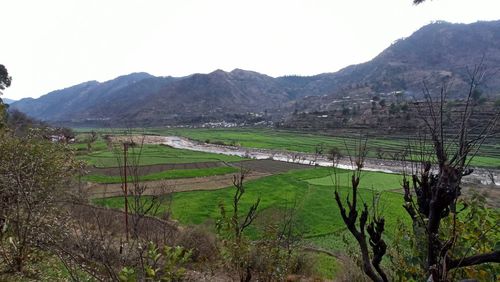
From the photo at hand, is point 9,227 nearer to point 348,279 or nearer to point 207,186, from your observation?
point 348,279

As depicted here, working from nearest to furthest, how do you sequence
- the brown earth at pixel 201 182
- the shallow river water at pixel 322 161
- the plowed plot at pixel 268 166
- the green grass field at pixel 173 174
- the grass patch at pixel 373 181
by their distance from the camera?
the brown earth at pixel 201 182 < the green grass field at pixel 173 174 < the grass patch at pixel 373 181 < the shallow river water at pixel 322 161 < the plowed plot at pixel 268 166

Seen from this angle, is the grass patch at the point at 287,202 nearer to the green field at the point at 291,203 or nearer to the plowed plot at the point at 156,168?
the green field at the point at 291,203

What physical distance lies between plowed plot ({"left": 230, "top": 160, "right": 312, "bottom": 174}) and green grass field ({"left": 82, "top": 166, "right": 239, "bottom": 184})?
3.56 metres

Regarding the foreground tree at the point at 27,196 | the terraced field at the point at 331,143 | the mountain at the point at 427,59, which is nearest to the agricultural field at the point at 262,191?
the terraced field at the point at 331,143

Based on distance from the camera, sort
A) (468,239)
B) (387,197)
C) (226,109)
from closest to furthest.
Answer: (468,239)
(387,197)
(226,109)

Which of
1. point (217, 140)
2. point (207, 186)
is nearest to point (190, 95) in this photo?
point (217, 140)

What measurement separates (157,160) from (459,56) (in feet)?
526

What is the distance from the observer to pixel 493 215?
462cm

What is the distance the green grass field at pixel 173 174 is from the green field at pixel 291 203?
6.37 m

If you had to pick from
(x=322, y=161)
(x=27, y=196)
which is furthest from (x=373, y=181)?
(x=27, y=196)

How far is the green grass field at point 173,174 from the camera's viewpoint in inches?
1508

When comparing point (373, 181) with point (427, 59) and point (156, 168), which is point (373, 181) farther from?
point (427, 59)

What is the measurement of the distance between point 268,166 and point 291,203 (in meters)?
22.4

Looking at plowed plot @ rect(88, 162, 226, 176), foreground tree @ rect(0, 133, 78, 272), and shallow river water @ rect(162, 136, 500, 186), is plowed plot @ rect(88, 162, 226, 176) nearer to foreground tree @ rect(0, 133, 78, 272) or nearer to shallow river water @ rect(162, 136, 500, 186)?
shallow river water @ rect(162, 136, 500, 186)
